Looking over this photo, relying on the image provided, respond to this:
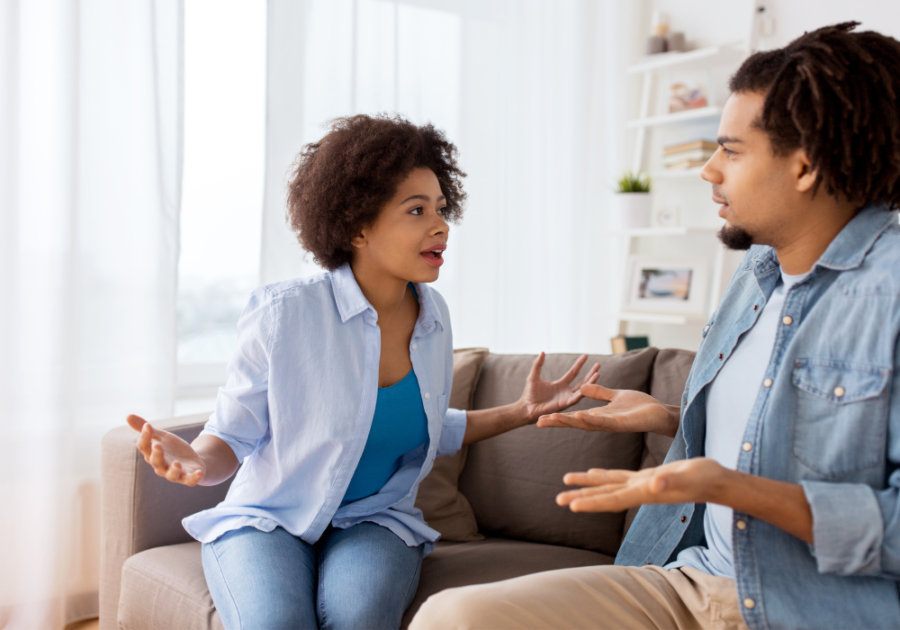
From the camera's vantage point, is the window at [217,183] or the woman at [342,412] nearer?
the woman at [342,412]

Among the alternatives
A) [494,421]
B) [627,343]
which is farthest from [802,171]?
[627,343]

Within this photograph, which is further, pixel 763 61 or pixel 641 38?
pixel 641 38

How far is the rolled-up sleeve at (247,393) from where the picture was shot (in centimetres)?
137

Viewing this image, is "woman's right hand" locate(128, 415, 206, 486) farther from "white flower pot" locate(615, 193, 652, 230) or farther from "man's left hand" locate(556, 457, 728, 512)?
"white flower pot" locate(615, 193, 652, 230)

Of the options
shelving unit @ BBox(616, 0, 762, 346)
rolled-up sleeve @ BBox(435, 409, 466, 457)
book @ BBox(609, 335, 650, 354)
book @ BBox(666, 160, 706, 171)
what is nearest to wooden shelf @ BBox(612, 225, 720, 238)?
shelving unit @ BBox(616, 0, 762, 346)

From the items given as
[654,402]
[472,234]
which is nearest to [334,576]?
[654,402]

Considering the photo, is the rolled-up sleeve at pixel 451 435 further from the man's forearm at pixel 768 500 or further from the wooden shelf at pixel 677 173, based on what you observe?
the wooden shelf at pixel 677 173

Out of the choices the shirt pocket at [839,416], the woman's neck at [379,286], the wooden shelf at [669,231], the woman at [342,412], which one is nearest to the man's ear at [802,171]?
the shirt pocket at [839,416]

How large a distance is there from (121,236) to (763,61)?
1.78m

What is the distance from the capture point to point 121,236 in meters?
2.14

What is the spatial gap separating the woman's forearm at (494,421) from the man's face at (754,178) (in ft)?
2.12

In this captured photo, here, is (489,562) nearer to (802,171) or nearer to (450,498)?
(450,498)

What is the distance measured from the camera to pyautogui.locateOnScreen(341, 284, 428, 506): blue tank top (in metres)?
1.44

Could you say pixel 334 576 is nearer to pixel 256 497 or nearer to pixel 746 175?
pixel 256 497
